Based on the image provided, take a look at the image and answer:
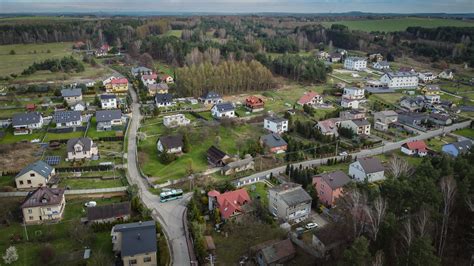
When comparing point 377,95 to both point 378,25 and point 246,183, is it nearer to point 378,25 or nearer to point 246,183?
point 246,183

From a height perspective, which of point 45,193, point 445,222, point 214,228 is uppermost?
point 445,222

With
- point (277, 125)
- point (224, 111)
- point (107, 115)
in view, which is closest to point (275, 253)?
point (277, 125)

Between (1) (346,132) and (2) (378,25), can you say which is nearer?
(1) (346,132)

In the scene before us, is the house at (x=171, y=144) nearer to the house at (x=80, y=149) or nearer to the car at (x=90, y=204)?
the house at (x=80, y=149)

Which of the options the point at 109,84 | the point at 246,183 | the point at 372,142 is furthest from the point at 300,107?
the point at 109,84

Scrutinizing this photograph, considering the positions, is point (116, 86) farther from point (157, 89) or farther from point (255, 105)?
point (255, 105)

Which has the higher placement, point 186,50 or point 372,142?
point 186,50

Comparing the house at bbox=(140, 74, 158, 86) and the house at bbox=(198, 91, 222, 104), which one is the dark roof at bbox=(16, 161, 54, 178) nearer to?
the house at bbox=(198, 91, 222, 104)
